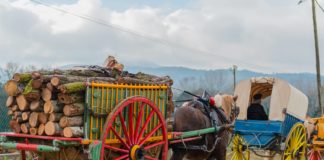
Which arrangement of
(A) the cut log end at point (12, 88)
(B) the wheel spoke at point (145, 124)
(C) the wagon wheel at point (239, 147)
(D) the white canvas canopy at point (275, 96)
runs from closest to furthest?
1. (A) the cut log end at point (12, 88)
2. (B) the wheel spoke at point (145, 124)
3. (D) the white canvas canopy at point (275, 96)
4. (C) the wagon wheel at point (239, 147)

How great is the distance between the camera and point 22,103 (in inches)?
249

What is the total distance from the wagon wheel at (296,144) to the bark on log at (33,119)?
4986mm

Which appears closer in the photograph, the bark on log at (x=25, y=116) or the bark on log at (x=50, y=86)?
the bark on log at (x=50, y=86)

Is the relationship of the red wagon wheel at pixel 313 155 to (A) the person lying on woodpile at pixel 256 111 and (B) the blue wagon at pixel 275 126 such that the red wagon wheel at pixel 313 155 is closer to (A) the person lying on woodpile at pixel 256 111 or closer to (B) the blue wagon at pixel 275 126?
(B) the blue wagon at pixel 275 126

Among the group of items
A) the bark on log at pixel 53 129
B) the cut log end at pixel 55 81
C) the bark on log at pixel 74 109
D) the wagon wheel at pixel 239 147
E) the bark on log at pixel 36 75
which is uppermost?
the bark on log at pixel 36 75

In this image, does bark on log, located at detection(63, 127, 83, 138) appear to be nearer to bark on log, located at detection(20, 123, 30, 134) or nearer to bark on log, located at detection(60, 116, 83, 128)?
bark on log, located at detection(60, 116, 83, 128)

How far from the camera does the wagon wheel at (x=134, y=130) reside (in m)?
6.22

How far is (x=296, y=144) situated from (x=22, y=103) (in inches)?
225

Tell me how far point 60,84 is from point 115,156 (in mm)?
1301

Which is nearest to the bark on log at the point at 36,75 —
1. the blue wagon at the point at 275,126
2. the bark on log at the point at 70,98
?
the bark on log at the point at 70,98

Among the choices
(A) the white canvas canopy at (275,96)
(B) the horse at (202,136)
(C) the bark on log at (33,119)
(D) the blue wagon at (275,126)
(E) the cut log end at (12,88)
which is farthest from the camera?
(A) the white canvas canopy at (275,96)

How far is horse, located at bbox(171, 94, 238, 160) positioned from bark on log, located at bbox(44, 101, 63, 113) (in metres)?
2.63

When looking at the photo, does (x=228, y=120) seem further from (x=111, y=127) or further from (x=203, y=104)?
(x=111, y=127)

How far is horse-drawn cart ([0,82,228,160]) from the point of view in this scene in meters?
5.97
